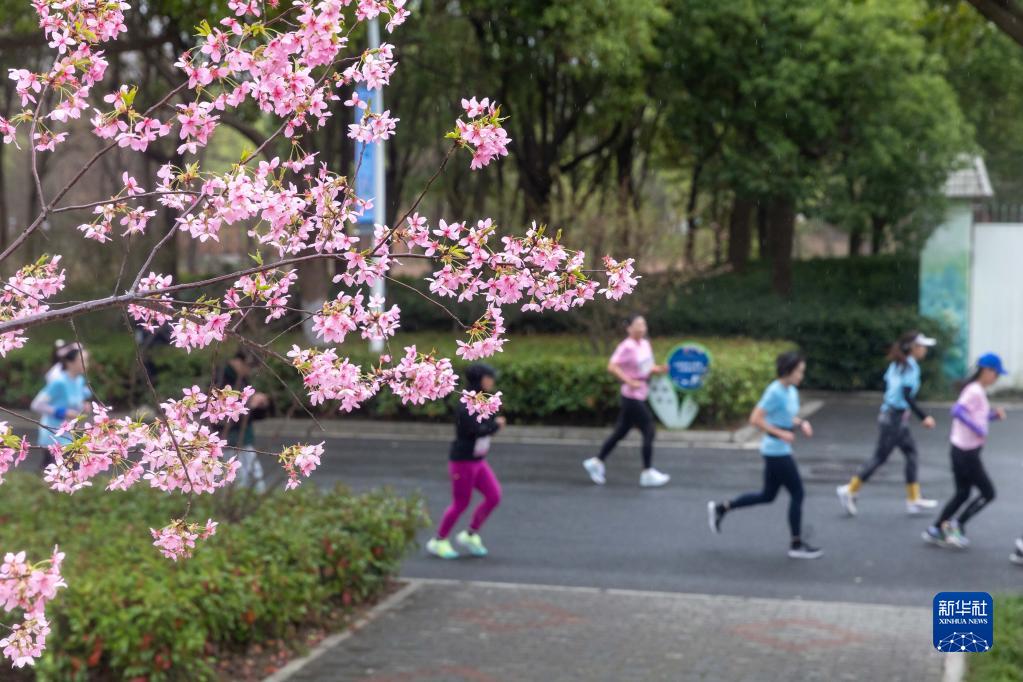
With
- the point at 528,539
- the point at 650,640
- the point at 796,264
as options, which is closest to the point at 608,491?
the point at 528,539

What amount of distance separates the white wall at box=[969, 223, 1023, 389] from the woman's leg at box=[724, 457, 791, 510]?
539 inches

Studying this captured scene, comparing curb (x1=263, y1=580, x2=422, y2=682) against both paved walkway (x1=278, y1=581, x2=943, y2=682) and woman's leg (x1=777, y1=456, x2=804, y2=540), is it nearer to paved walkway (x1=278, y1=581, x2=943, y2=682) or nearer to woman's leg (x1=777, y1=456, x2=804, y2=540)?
paved walkway (x1=278, y1=581, x2=943, y2=682)

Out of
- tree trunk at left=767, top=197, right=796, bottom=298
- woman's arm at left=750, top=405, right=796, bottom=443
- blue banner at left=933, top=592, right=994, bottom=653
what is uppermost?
tree trunk at left=767, top=197, right=796, bottom=298

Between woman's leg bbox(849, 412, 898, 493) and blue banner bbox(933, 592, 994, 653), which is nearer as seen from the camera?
blue banner bbox(933, 592, 994, 653)

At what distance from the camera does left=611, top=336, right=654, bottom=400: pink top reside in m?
13.5

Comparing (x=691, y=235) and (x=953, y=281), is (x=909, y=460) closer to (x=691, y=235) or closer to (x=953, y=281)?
(x=953, y=281)

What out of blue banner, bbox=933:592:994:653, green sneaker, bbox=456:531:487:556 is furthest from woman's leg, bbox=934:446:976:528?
blue banner, bbox=933:592:994:653

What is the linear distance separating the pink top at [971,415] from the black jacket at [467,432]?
3.71m

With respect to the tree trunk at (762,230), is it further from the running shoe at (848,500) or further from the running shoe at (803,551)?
the running shoe at (803,551)

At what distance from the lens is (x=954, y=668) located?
7.34 m

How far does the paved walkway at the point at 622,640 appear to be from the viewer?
24.3ft

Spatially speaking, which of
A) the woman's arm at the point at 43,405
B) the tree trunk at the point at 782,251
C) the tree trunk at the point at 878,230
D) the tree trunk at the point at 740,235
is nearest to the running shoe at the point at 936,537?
the woman's arm at the point at 43,405

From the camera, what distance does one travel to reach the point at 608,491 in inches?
534

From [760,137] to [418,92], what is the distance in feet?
26.9
